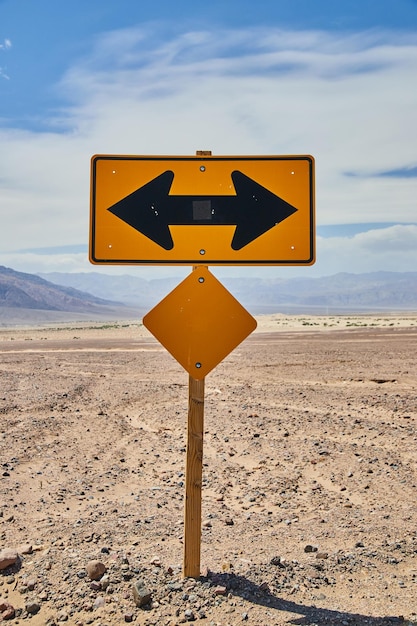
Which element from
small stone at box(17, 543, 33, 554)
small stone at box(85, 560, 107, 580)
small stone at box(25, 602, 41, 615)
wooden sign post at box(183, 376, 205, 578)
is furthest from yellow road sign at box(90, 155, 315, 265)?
small stone at box(17, 543, 33, 554)

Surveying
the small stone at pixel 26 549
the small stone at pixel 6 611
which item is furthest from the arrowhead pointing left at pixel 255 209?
the small stone at pixel 26 549

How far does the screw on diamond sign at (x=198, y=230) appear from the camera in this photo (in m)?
3.33

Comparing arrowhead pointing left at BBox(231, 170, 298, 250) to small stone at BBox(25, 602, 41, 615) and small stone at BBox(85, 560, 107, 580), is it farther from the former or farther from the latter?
small stone at BBox(25, 602, 41, 615)

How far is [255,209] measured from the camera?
3.37 metres

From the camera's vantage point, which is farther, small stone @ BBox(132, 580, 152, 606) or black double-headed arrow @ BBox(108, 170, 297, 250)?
black double-headed arrow @ BBox(108, 170, 297, 250)

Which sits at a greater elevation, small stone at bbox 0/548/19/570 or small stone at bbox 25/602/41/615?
small stone at bbox 0/548/19/570

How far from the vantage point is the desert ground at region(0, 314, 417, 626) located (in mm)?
3289

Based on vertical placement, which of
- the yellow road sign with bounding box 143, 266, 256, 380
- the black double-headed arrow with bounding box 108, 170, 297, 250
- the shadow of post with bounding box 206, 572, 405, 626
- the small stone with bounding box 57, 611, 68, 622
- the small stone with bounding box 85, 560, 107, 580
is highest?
the black double-headed arrow with bounding box 108, 170, 297, 250

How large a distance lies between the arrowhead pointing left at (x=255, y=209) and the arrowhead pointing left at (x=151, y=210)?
411 millimetres

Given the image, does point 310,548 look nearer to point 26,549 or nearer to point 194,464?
point 194,464

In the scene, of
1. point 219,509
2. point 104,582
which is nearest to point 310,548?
point 219,509

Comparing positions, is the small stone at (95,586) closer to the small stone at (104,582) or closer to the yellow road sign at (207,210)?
the small stone at (104,582)

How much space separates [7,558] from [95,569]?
657 millimetres

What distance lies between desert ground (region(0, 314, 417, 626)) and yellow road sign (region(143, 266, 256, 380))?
1.38 m
